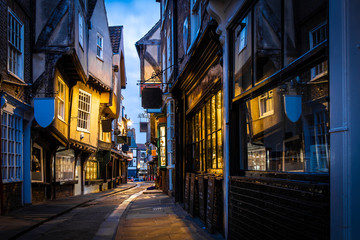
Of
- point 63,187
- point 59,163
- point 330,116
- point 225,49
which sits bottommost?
point 63,187

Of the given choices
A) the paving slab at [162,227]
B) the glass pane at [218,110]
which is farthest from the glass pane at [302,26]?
the paving slab at [162,227]

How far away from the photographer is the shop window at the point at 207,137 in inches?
338

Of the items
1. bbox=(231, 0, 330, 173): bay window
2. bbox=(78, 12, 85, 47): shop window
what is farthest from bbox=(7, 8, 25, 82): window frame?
bbox=(231, 0, 330, 173): bay window

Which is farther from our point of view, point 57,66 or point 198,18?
point 57,66

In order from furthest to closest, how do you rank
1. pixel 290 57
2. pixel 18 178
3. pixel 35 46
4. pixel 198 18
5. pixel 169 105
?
1. pixel 169 105
2. pixel 35 46
3. pixel 18 178
4. pixel 198 18
5. pixel 290 57

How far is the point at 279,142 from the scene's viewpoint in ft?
15.5

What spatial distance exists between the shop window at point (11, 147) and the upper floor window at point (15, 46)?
1692 millimetres

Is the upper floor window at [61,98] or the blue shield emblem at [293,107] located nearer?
the blue shield emblem at [293,107]

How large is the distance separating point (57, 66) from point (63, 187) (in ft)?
24.5

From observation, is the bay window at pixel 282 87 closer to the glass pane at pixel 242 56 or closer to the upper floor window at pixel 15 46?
the glass pane at pixel 242 56

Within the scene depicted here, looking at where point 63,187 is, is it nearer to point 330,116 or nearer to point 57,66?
point 57,66

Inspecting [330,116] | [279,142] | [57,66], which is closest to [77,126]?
[57,66]

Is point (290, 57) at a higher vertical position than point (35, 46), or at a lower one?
lower

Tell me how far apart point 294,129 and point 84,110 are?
64.5ft
